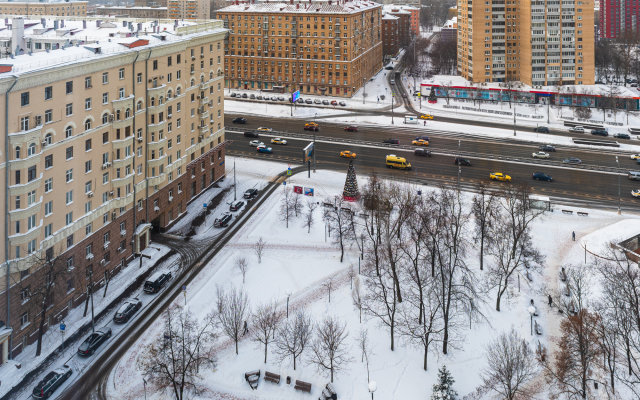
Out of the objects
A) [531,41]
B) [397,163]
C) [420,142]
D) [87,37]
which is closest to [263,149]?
[397,163]

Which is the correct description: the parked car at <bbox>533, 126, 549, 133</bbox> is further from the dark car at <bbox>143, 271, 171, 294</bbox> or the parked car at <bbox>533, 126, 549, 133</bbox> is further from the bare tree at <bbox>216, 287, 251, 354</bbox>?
the dark car at <bbox>143, 271, 171, 294</bbox>

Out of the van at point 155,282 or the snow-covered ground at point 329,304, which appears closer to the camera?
the snow-covered ground at point 329,304

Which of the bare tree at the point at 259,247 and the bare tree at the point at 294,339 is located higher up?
the bare tree at the point at 259,247

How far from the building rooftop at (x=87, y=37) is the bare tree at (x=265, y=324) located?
27.1 meters

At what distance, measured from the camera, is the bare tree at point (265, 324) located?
1617 inches

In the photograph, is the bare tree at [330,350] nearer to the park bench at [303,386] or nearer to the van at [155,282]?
the park bench at [303,386]

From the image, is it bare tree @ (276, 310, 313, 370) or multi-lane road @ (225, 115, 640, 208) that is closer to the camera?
bare tree @ (276, 310, 313, 370)

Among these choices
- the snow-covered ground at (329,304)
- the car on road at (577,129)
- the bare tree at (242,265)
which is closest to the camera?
the snow-covered ground at (329,304)

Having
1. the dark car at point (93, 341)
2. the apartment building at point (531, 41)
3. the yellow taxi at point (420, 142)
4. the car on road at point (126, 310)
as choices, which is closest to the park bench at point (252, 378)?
the dark car at point (93, 341)

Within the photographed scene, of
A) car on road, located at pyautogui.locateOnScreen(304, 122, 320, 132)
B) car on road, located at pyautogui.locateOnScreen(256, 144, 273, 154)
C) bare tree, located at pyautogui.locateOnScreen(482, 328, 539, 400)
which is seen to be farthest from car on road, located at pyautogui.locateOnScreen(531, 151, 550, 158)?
bare tree, located at pyautogui.locateOnScreen(482, 328, 539, 400)

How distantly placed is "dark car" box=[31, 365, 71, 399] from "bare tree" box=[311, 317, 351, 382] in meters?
18.7

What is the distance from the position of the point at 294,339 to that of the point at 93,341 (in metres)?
16.8

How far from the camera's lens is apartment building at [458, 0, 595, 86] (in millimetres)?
134375

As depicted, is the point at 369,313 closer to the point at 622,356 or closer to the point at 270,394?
the point at 270,394
